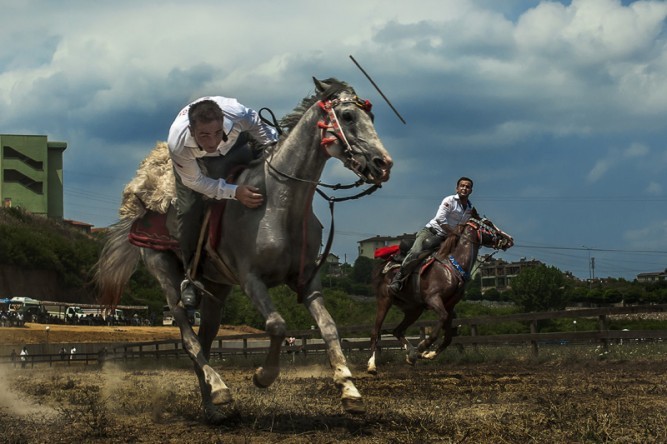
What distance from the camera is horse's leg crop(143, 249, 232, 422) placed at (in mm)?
7516

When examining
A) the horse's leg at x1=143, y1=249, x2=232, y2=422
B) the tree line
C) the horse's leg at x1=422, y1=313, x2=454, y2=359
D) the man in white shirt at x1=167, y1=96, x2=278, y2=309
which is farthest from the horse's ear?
the tree line

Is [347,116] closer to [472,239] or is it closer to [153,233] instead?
[153,233]

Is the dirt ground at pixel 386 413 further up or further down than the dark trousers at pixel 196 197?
further down

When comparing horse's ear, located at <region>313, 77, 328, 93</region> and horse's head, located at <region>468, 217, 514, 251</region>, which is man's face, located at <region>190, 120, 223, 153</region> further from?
horse's head, located at <region>468, 217, 514, 251</region>

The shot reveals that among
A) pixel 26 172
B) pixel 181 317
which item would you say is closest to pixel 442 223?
pixel 181 317

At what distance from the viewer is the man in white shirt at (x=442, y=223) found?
1586 centimetres

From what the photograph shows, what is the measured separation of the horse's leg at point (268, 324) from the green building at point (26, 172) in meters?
118

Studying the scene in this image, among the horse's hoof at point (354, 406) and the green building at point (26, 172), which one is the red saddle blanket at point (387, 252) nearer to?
the horse's hoof at point (354, 406)

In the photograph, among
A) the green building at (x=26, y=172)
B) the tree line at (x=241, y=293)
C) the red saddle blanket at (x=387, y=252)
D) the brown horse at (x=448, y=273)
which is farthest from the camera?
the green building at (x=26, y=172)

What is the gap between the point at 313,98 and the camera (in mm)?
7980

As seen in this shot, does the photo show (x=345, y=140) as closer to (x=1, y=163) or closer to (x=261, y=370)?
(x=261, y=370)

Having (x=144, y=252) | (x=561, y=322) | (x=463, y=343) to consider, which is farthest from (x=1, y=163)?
(x=144, y=252)

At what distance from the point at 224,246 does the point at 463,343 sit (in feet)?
44.5

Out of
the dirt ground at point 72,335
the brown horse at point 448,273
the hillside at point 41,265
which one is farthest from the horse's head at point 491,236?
the hillside at point 41,265
